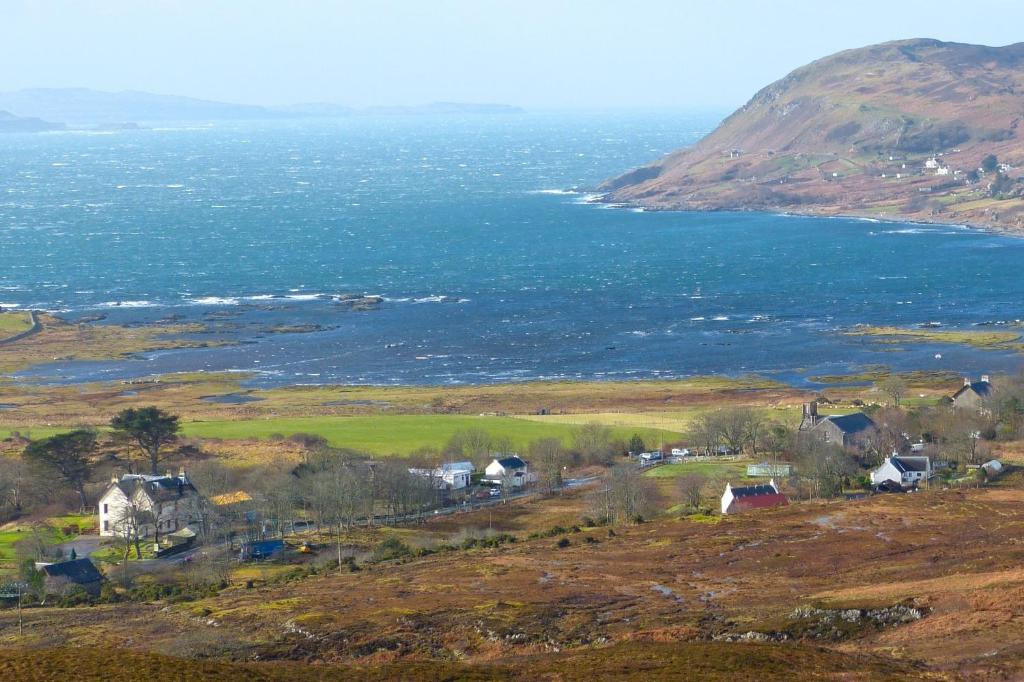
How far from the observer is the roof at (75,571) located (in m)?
49.9

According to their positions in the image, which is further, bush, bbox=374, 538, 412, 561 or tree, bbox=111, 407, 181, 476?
tree, bbox=111, 407, 181, 476

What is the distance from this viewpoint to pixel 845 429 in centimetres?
7256

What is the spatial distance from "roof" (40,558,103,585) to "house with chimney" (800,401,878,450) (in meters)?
37.2

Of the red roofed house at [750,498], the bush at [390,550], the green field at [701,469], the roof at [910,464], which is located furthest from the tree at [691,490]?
the bush at [390,550]

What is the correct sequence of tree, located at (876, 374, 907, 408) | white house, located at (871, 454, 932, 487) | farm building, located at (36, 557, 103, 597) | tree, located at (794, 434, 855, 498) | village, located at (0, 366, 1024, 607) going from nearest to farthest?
farm building, located at (36, 557, 103, 597) < village, located at (0, 366, 1024, 607) < tree, located at (794, 434, 855, 498) < white house, located at (871, 454, 932, 487) < tree, located at (876, 374, 907, 408)

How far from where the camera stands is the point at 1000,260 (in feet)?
518

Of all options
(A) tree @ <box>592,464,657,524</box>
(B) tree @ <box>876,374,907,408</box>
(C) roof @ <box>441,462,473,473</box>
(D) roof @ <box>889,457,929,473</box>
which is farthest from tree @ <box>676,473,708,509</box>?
(B) tree @ <box>876,374,907,408</box>

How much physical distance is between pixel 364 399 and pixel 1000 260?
89529mm

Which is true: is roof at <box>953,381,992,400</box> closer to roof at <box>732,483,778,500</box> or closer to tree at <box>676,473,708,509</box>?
roof at <box>732,483,778,500</box>

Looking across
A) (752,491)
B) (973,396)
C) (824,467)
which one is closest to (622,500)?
(752,491)

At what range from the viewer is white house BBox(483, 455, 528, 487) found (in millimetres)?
70125

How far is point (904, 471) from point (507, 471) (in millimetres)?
Result: 19175

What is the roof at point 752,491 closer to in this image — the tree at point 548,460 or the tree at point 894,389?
the tree at point 548,460

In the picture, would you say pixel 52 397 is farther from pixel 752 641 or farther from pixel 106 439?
pixel 752 641
